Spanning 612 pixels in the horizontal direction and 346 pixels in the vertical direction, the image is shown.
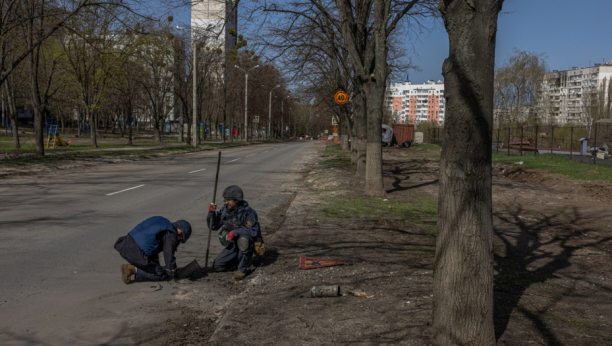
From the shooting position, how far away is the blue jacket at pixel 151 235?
497cm

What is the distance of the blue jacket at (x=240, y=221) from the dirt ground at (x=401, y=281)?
52 centimetres

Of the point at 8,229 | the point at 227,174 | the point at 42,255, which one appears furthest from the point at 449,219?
the point at 227,174

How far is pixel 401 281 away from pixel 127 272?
9.52ft

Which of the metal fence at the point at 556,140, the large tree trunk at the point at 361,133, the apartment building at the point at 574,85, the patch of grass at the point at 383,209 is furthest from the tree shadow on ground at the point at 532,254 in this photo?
the apartment building at the point at 574,85

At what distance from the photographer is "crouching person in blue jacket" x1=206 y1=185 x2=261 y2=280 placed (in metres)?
5.55

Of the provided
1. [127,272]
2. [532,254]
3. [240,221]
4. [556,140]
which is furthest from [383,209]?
[556,140]

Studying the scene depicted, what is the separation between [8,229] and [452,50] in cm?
691

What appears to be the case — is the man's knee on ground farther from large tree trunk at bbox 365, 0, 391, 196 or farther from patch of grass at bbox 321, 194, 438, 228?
large tree trunk at bbox 365, 0, 391, 196

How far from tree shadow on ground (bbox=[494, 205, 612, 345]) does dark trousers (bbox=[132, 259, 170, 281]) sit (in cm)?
346

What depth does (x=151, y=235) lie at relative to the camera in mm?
5004

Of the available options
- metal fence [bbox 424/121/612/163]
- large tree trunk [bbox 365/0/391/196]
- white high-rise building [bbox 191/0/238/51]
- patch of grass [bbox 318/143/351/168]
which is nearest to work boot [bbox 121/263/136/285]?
white high-rise building [bbox 191/0/238/51]

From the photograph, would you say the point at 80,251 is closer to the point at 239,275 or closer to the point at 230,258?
the point at 230,258

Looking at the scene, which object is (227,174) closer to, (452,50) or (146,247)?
(146,247)

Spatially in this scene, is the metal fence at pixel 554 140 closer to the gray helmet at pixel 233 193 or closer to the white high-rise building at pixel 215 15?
the white high-rise building at pixel 215 15
